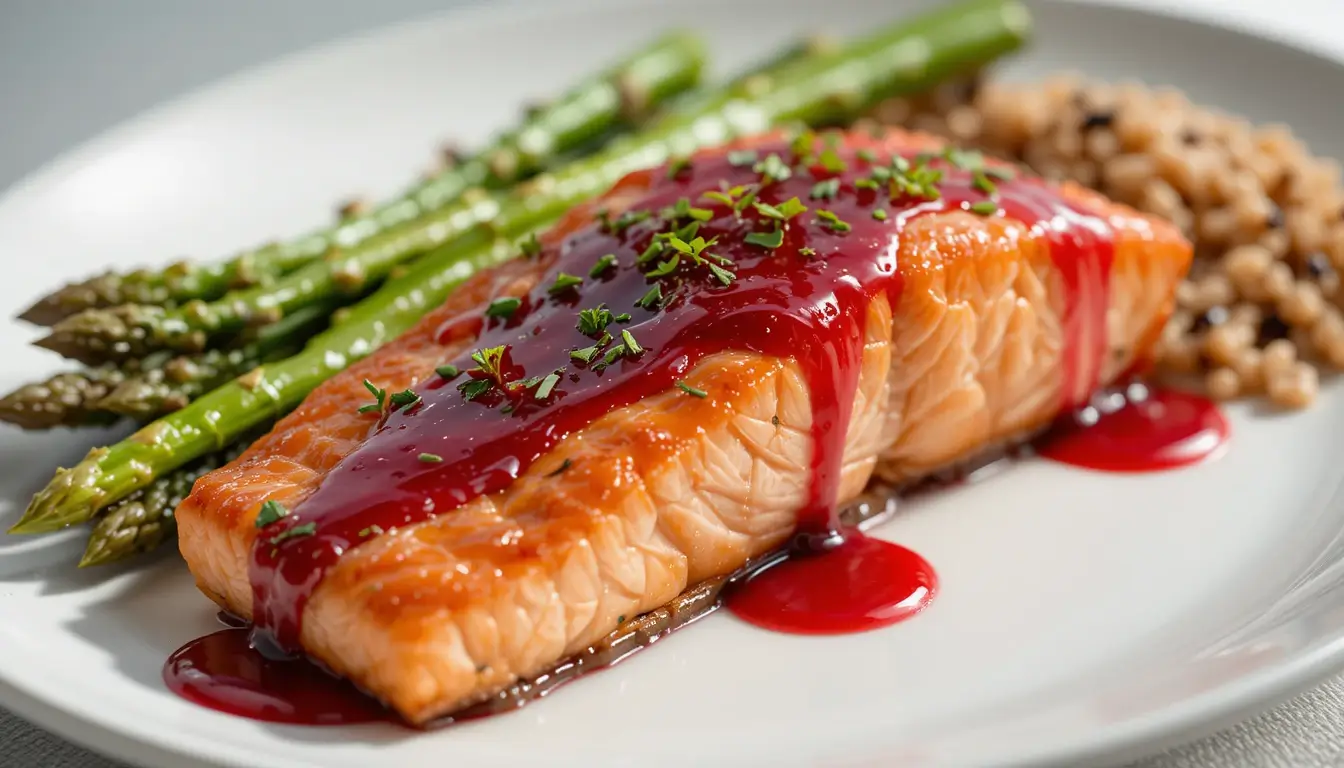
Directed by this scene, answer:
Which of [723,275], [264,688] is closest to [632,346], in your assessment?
[723,275]

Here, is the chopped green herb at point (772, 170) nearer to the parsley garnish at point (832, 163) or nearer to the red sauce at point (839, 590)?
the parsley garnish at point (832, 163)

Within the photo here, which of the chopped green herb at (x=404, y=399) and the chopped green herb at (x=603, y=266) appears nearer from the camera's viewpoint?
the chopped green herb at (x=404, y=399)

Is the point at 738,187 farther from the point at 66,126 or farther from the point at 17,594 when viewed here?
the point at 66,126

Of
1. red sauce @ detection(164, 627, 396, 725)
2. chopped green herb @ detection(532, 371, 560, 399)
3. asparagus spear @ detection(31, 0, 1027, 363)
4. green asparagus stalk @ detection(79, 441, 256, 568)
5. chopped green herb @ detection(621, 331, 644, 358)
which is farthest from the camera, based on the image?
asparagus spear @ detection(31, 0, 1027, 363)

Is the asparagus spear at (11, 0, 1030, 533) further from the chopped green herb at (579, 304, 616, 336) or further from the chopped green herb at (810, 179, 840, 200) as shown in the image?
the chopped green herb at (810, 179, 840, 200)

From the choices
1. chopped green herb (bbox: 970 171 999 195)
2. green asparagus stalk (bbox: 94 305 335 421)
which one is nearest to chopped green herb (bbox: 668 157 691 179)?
chopped green herb (bbox: 970 171 999 195)

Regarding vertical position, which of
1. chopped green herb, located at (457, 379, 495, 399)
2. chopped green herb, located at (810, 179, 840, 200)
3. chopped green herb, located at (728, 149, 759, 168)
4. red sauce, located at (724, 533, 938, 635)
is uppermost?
chopped green herb, located at (728, 149, 759, 168)

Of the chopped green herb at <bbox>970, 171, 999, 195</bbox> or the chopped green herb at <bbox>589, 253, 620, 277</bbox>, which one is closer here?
the chopped green herb at <bbox>589, 253, 620, 277</bbox>

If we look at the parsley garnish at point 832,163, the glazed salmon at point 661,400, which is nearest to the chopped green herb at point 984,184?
the glazed salmon at point 661,400
